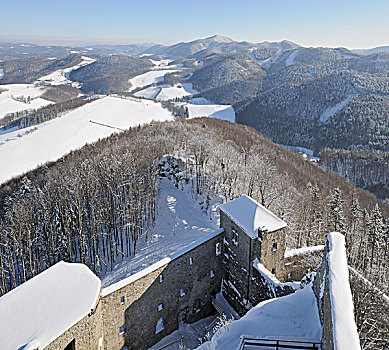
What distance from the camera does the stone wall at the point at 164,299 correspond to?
26.4m

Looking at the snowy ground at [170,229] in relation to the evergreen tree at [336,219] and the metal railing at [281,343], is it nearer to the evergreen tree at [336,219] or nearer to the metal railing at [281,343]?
the evergreen tree at [336,219]

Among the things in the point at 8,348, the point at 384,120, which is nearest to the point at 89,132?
the point at 8,348

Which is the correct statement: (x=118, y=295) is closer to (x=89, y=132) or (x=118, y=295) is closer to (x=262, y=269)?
(x=262, y=269)

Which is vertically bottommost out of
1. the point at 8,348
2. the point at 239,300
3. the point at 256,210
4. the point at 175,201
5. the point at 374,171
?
the point at 374,171

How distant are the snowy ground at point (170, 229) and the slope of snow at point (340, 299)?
2454 cm

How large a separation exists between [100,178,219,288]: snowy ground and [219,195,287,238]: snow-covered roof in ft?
29.6

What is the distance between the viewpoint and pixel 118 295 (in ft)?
85.0

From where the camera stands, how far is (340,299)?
11.7 metres

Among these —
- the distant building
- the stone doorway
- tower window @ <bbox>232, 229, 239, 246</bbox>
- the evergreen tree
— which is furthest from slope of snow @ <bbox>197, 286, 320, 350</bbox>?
the evergreen tree

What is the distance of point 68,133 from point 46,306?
428ft

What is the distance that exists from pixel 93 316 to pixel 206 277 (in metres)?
15.1

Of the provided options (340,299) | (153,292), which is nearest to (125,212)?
(153,292)

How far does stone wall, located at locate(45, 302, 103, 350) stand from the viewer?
1870cm

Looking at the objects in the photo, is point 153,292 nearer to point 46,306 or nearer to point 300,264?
point 46,306
